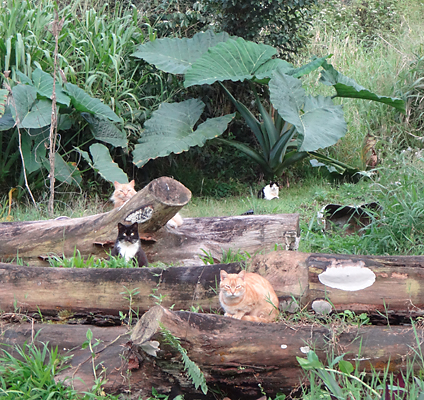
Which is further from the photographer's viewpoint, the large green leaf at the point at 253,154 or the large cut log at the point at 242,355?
the large green leaf at the point at 253,154

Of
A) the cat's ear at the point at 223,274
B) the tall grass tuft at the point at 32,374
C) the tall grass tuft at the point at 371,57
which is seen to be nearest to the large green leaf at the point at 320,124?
the tall grass tuft at the point at 371,57

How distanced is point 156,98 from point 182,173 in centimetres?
122

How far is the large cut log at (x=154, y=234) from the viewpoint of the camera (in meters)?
3.62

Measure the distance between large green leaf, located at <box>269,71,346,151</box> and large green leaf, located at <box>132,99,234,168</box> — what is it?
99 centimetres

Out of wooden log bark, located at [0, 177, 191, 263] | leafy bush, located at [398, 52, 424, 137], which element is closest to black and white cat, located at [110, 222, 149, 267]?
wooden log bark, located at [0, 177, 191, 263]

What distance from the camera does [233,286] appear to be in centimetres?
254

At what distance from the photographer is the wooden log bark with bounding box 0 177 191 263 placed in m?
3.64

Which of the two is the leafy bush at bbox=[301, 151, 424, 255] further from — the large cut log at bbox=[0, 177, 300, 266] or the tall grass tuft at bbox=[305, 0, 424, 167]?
the tall grass tuft at bbox=[305, 0, 424, 167]

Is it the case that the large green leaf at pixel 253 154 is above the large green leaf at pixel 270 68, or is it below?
below

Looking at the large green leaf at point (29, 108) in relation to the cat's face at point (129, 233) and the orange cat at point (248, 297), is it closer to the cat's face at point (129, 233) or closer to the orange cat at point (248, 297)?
the cat's face at point (129, 233)

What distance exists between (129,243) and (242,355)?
1657 millimetres

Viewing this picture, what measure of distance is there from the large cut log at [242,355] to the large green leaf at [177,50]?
5284mm

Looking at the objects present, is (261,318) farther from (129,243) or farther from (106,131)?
(106,131)

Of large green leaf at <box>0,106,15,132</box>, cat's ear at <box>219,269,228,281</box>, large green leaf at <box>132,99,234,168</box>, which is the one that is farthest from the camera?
large green leaf at <box>132,99,234,168</box>
